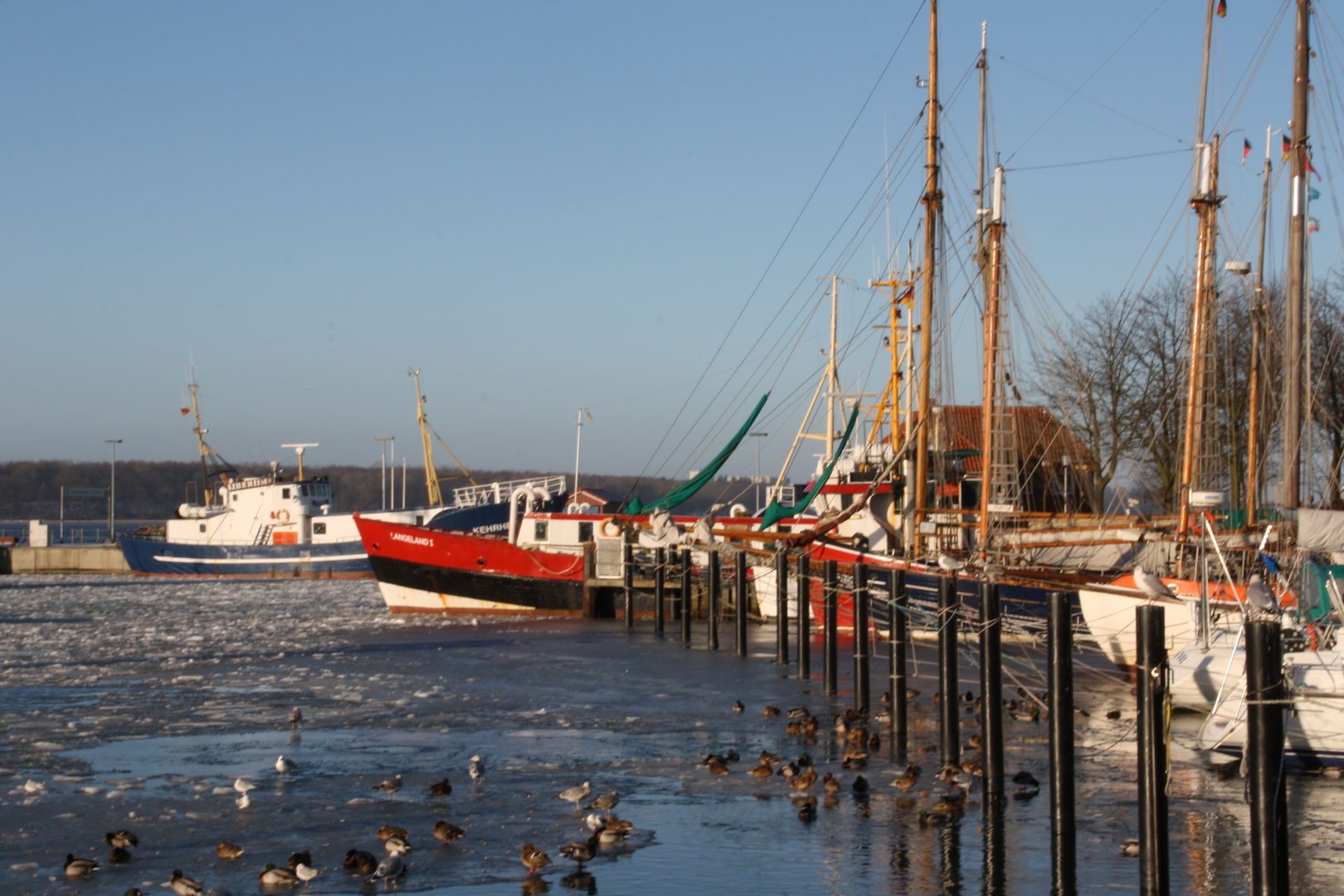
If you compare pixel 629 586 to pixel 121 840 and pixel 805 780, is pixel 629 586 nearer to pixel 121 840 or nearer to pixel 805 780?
pixel 805 780

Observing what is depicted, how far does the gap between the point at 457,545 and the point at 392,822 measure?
25865 mm

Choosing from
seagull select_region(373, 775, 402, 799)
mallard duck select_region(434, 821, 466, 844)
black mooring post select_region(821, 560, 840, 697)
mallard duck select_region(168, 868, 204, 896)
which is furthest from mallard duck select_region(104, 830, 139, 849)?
black mooring post select_region(821, 560, 840, 697)

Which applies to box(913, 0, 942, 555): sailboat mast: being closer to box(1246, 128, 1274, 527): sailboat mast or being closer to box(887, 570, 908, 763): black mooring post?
box(1246, 128, 1274, 527): sailboat mast

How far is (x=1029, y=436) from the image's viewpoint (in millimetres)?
49906

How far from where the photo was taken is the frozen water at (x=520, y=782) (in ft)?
35.8

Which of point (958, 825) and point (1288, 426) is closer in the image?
point (958, 825)

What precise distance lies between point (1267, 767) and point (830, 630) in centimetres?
1262

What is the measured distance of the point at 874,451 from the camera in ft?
129

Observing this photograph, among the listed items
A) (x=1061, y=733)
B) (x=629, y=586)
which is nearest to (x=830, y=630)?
(x=1061, y=733)

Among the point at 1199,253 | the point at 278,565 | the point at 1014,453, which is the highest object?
the point at 1199,253

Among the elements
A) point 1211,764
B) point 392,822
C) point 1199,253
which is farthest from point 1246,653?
point 1199,253

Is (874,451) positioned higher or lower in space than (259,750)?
higher

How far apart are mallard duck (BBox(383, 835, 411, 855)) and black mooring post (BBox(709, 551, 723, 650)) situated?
18.4 meters

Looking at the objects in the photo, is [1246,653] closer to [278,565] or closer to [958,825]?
[958,825]
